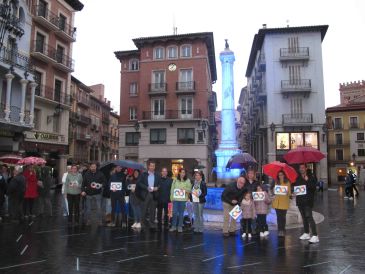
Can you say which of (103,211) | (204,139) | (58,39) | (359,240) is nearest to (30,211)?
(103,211)

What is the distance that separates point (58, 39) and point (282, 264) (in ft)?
104

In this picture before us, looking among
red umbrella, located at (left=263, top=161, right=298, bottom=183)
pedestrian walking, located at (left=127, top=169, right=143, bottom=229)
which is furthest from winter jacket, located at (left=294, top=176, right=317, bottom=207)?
pedestrian walking, located at (left=127, top=169, right=143, bottom=229)

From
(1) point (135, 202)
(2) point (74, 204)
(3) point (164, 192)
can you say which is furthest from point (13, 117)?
(3) point (164, 192)

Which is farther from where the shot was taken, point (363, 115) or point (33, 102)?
point (363, 115)

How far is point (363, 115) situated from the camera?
60062mm

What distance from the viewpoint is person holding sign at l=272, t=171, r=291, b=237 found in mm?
10172

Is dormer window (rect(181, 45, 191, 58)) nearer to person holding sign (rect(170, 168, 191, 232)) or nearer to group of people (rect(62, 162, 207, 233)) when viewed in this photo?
group of people (rect(62, 162, 207, 233))

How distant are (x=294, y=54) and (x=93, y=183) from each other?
118ft

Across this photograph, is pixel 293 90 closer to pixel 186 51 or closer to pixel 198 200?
pixel 186 51

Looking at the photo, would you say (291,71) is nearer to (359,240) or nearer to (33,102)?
(33,102)

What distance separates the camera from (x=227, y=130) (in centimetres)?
2873

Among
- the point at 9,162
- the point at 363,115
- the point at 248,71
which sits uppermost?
the point at 248,71

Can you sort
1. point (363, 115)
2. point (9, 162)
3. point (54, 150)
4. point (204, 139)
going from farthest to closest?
point (363, 115) → point (204, 139) → point (54, 150) → point (9, 162)

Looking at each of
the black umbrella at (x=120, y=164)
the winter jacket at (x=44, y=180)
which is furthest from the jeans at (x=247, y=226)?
the winter jacket at (x=44, y=180)
